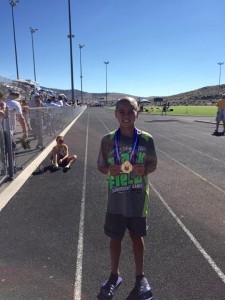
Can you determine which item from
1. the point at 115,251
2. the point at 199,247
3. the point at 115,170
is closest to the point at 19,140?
the point at 199,247

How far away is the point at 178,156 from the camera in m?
11.7

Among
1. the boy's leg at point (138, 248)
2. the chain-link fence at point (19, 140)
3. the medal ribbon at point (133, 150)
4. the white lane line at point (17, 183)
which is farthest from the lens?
the chain-link fence at point (19, 140)

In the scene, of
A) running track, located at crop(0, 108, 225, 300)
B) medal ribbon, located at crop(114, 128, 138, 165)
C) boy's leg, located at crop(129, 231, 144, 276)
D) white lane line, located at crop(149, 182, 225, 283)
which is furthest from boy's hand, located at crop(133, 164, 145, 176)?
white lane line, located at crop(149, 182, 225, 283)

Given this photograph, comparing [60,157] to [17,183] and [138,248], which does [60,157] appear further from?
[138,248]

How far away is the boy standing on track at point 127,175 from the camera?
11.2 ft

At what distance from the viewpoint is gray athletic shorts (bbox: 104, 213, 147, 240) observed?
349 cm

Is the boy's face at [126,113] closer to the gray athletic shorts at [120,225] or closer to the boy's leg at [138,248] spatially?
the gray athletic shorts at [120,225]

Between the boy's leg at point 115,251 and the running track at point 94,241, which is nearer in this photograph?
the boy's leg at point 115,251

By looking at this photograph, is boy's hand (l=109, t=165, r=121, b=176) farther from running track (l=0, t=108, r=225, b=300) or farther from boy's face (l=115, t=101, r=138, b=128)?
running track (l=0, t=108, r=225, b=300)

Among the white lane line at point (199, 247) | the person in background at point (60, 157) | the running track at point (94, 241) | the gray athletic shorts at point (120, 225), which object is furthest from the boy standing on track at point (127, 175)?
the person in background at point (60, 157)

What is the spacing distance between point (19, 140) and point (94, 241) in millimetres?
9115

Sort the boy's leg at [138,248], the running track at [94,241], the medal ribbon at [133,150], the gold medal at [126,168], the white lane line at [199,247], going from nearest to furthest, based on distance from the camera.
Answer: the gold medal at [126,168] < the medal ribbon at [133,150] < the boy's leg at [138,248] < the running track at [94,241] < the white lane line at [199,247]

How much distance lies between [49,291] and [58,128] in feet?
55.4

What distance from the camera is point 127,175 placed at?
342 centimetres
